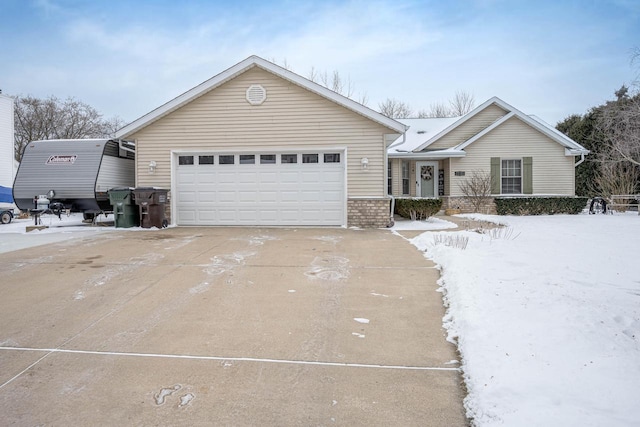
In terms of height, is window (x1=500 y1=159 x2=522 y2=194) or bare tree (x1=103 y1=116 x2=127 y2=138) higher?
bare tree (x1=103 y1=116 x2=127 y2=138)

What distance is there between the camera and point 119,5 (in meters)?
15.5

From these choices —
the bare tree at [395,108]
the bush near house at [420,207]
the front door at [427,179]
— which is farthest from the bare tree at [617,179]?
the bare tree at [395,108]

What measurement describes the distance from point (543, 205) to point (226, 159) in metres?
12.9

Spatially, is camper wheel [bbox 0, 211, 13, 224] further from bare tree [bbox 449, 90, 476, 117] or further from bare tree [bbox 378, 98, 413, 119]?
bare tree [bbox 449, 90, 476, 117]

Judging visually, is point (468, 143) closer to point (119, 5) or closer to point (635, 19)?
point (635, 19)

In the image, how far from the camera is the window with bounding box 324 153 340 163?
1194cm

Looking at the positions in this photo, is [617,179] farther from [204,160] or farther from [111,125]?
[111,125]

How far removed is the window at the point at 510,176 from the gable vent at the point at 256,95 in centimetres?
1140

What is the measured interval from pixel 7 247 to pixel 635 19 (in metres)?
17.6

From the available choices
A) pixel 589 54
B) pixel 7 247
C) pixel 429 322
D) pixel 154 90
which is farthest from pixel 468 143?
pixel 154 90

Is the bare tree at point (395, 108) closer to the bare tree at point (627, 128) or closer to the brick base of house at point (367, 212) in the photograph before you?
the bare tree at point (627, 128)

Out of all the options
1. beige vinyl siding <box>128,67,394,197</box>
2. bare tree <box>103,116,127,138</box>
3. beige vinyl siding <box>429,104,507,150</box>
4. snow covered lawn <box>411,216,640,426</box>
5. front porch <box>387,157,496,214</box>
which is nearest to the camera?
snow covered lawn <box>411,216,640,426</box>

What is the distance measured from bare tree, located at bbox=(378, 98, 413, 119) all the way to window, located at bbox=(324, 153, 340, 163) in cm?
2526

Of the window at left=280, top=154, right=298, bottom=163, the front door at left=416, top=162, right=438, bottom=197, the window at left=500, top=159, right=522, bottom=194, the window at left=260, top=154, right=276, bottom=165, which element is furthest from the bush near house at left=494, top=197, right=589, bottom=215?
the window at left=260, top=154, right=276, bottom=165
